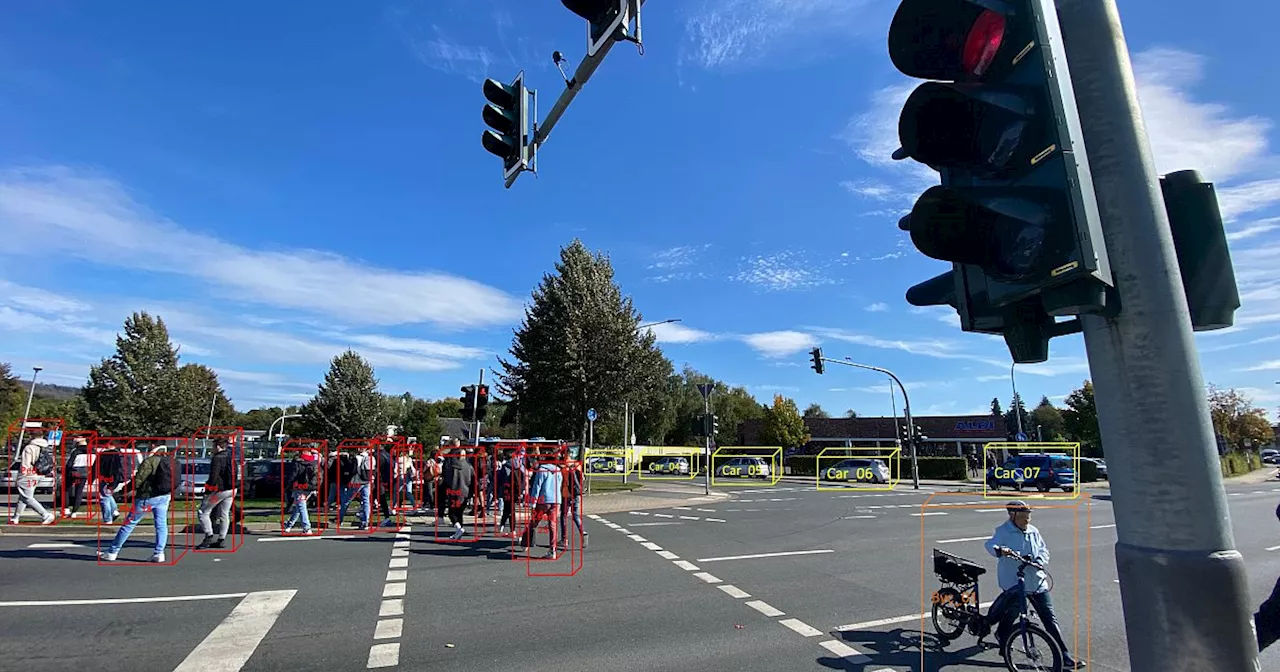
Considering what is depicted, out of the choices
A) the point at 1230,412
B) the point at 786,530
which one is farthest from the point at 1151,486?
the point at 1230,412

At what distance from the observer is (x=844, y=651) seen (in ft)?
19.4

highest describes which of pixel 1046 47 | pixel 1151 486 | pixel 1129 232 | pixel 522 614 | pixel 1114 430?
pixel 1046 47

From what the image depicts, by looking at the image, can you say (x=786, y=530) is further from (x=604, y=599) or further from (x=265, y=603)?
(x=265, y=603)

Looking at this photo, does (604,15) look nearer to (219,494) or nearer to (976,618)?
(976,618)

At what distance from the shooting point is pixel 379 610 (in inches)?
281

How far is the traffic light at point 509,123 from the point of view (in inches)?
264

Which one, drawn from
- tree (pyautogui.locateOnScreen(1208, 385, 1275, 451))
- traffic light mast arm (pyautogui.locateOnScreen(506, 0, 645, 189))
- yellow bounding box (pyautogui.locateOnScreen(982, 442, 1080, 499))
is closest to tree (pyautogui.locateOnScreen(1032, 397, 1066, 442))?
tree (pyautogui.locateOnScreen(1208, 385, 1275, 451))

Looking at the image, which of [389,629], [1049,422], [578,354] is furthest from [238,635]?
[1049,422]

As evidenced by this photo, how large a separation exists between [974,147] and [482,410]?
52.5 feet

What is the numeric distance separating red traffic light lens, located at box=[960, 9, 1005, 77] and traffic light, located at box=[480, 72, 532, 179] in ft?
17.1

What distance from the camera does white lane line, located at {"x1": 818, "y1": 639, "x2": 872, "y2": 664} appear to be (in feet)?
18.8

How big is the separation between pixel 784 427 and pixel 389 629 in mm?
56286

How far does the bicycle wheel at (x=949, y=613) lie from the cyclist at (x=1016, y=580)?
32 centimetres

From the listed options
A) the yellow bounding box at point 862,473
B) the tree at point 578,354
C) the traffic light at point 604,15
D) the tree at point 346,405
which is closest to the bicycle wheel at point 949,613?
the traffic light at point 604,15
